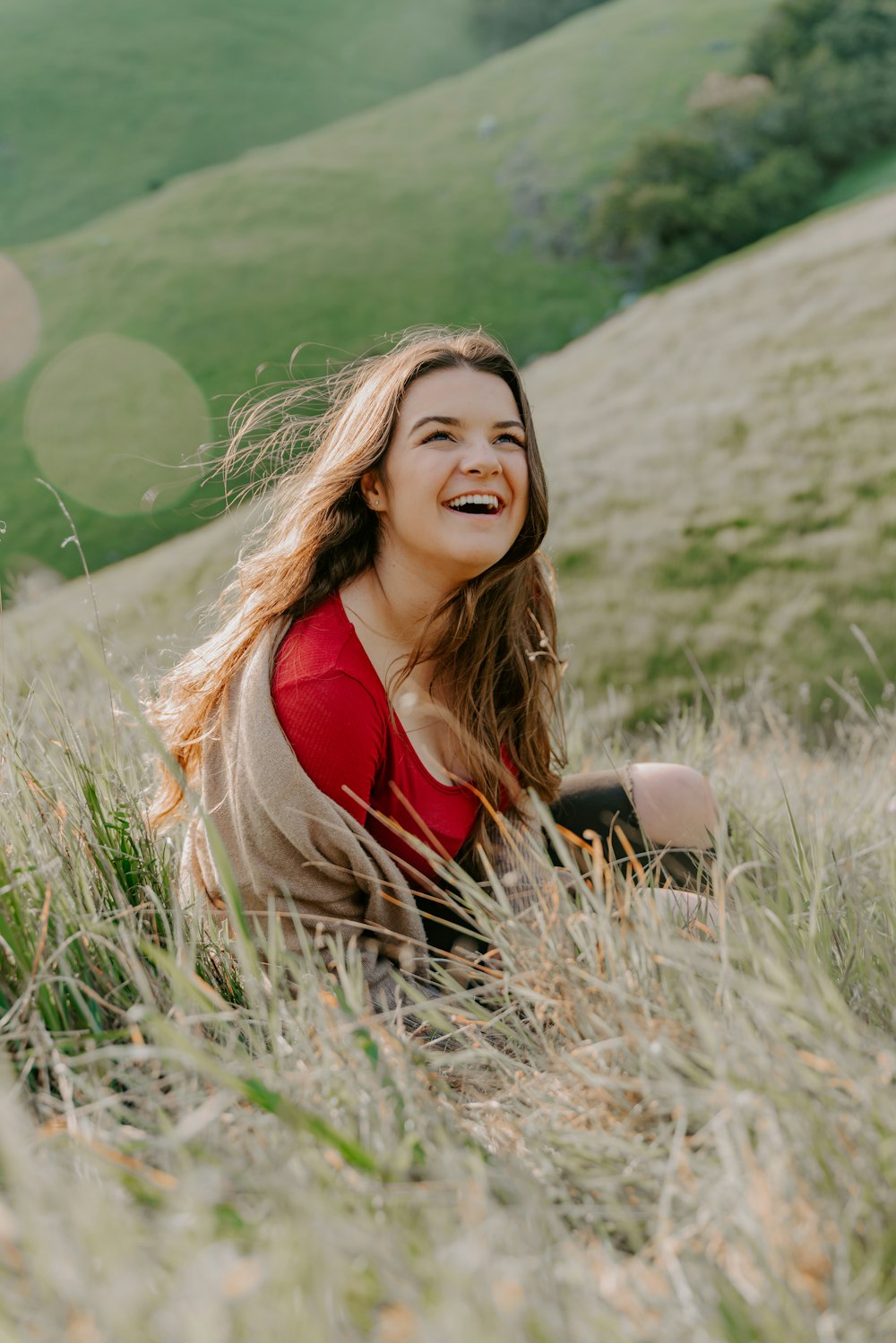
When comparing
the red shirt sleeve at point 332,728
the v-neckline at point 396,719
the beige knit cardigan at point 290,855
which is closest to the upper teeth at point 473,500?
the v-neckline at point 396,719

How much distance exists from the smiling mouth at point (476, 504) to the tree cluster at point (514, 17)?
63952 millimetres

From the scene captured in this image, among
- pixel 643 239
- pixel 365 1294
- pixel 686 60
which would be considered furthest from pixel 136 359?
pixel 365 1294

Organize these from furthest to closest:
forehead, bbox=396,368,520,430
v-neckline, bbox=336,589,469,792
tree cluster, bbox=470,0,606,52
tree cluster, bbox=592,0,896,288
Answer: tree cluster, bbox=470,0,606,52, tree cluster, bbox=592,0,896,288, forehead, bbox=396,368,520,430, v-neckline, bbox=336,589,469,792

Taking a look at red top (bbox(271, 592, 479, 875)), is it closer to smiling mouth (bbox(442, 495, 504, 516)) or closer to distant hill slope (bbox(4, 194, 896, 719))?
smiling mouth (bbox(442, 495, 504, 516))

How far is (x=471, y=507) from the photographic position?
2514mm

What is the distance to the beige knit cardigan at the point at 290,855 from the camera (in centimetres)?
207

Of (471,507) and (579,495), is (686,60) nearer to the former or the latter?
(579,495)

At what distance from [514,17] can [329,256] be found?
3069cm

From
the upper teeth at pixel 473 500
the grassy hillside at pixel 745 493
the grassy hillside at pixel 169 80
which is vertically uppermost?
the grassy hillside at pixel 169 80

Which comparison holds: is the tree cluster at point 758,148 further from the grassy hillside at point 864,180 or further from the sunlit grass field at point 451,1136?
the sunlit grass field at point 451,1136

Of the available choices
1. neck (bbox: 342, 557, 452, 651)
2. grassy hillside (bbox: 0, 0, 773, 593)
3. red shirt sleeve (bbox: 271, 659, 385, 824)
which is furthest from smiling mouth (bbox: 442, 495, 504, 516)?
grassy hillside (bbox: 0, 0, 773, 593)

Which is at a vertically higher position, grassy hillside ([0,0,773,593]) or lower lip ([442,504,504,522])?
grassy hillside ([0,0,773,593])

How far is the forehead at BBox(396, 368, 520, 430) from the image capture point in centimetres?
250

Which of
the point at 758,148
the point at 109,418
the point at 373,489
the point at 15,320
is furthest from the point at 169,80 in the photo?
the point at 373,489
